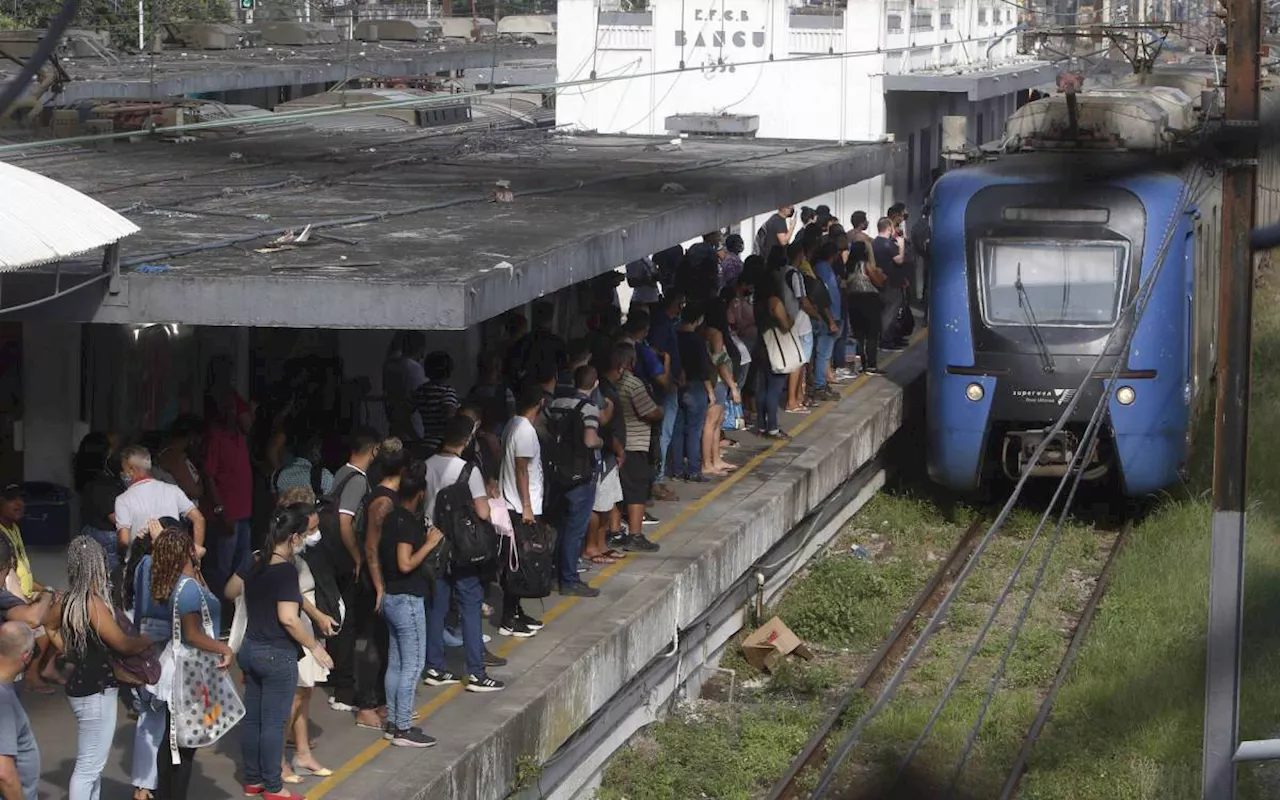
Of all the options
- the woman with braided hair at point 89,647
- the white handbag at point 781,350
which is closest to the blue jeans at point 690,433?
the white handbag at point 781,350

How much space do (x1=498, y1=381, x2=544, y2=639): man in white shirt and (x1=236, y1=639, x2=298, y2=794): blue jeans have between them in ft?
7.37

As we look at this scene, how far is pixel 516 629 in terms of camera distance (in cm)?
1013

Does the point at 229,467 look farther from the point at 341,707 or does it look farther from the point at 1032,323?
the point at 1032,323

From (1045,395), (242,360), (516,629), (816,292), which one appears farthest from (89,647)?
(816,292)

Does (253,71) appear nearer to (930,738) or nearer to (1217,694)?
(930,738)

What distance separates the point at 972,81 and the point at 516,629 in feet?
55.3

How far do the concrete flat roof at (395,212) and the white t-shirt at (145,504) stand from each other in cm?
85

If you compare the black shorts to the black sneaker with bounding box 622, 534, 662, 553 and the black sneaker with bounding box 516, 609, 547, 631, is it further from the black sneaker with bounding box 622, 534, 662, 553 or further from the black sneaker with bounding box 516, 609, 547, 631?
the black sneaker with bounding box 516, 609, 547, 631

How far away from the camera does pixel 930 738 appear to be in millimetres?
10914

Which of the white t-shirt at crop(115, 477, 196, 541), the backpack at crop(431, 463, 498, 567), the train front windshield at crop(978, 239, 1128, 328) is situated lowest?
the backpack at crop(431, 463, 498, 567)

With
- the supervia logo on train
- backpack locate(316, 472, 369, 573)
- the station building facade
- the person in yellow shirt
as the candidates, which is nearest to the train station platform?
the person in yellow shirt

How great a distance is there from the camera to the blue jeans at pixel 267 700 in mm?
7730

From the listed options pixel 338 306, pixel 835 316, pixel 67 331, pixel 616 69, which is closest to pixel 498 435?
pixel 338 306

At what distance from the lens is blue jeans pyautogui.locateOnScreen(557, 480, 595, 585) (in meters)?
10.9
